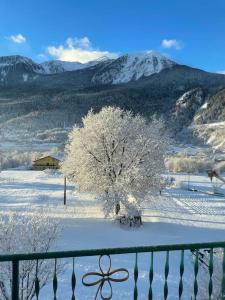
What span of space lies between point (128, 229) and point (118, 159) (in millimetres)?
5421

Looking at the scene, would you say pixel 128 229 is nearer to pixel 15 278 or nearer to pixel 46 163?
pixel 15 278

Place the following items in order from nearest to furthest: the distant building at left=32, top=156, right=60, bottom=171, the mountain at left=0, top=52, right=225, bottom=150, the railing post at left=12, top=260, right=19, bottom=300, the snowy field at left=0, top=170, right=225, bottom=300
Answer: the railing post at left=12, top=260, right=19, bottom=300
the snowy field at left=0, top=170, right=225, bottom=300
the distant building at left=32, top=156, right=60, bottom=171
the mountain at left=0, top=52, right=225, bottom=150

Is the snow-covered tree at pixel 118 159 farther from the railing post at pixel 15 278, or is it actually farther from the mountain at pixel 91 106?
the mountain at pixel 91 106

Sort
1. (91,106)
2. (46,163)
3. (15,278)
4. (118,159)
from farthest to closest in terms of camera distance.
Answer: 1. (91,106)
2. (46,163)
3. (118,159)
4. (15,278)

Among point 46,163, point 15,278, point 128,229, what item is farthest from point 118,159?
point 46,163

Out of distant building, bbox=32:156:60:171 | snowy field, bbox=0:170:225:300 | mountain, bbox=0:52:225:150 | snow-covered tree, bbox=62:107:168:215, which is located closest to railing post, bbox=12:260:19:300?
snowy field, bbox=0:170:225:300

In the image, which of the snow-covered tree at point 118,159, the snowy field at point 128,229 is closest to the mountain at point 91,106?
the snowy field at point 128,229

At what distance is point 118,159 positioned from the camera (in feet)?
101

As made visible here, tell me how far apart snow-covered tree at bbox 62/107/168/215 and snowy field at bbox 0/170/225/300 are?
2081mm

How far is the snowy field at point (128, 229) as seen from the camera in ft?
53.5

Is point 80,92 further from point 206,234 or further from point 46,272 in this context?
point 46,272

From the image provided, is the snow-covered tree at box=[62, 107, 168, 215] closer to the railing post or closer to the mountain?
the railing post

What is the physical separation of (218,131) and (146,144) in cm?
9754

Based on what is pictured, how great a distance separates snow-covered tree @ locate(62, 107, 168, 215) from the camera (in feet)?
98.5
